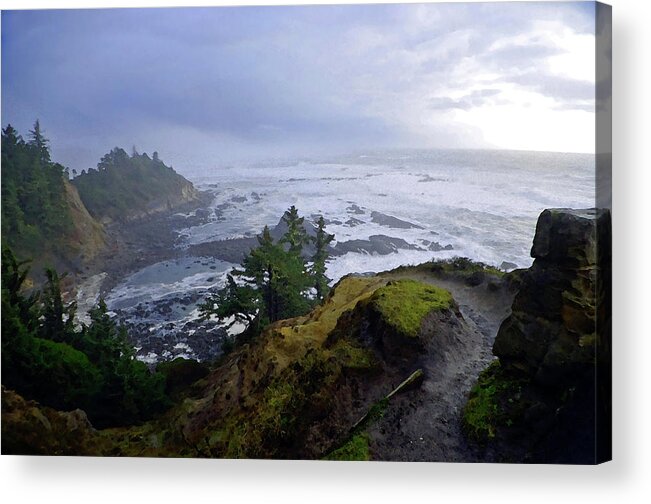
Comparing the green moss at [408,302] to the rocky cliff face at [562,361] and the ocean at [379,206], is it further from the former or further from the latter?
the rocky cliff face at [562,361]

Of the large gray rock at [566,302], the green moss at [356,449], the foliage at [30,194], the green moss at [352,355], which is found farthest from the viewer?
the foliage at [30,194]

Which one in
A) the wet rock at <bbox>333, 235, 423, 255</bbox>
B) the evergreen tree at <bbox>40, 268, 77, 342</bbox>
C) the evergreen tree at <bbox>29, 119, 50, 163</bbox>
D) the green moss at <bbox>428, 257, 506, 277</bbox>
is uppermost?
the evergreen tree at <bbox>29, 119, 50, 163</bbox>

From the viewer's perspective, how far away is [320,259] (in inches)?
212

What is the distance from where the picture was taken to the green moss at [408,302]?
5.09m

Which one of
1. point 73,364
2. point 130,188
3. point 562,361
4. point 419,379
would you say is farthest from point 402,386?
point 130,188

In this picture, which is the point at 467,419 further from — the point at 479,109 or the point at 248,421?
the point at 479,109

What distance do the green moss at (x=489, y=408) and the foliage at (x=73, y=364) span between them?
256 cm

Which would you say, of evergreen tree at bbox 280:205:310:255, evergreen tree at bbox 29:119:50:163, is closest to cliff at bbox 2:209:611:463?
evergreen tree at bbox 280:205:310:255

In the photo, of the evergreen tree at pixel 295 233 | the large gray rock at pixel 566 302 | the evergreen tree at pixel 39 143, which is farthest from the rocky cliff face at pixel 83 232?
the large gray rock at pixel 566 302

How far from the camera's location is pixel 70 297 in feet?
18.0

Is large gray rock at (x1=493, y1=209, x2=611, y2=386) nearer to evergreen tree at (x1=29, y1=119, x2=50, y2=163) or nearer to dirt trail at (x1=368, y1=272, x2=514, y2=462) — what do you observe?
dirt trail at (x1=368, y1=272, x2=514, y2=462)

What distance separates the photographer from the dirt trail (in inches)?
193

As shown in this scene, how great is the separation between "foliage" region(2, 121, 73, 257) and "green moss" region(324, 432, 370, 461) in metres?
3.05

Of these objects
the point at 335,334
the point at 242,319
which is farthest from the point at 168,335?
the point at 335,334
